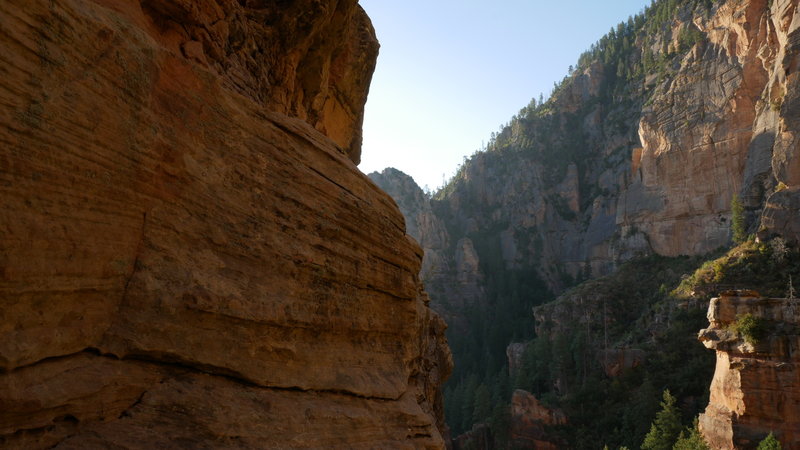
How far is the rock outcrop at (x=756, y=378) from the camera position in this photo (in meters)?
Answer: 26.1

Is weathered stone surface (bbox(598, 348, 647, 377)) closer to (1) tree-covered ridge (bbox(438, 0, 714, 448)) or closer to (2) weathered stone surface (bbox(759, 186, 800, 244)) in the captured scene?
(1) tree-covered ridge (bbox(438, 0, 714, 448))

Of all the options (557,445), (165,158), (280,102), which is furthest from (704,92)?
(165,158)

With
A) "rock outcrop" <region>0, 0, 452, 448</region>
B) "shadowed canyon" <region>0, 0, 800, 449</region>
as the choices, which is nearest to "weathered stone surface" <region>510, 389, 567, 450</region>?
"shadowed canyon" <region>0, 0, 800, 449</region>

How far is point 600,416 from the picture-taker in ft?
148

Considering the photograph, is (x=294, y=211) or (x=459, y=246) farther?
(x=459, y=246)

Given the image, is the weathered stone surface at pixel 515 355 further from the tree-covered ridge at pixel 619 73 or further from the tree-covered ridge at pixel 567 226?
the tree-covered ridge at pixel 619 73

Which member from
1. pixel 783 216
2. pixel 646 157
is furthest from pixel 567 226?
pixel 783 216

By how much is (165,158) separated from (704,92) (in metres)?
80.0

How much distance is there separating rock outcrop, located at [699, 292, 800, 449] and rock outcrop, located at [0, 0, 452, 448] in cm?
2741

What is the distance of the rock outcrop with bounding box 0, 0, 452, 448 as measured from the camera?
353 cm

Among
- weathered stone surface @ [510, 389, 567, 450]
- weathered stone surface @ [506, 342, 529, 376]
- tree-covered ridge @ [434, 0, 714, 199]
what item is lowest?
weathered stone surface @ [510, 389, 567, 450]

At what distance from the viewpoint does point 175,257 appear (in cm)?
464

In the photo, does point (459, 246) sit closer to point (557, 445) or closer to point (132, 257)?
point (557, 445)

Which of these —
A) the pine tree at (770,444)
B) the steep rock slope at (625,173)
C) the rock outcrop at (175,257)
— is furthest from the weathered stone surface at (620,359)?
the rock outcrop at (175,257)
